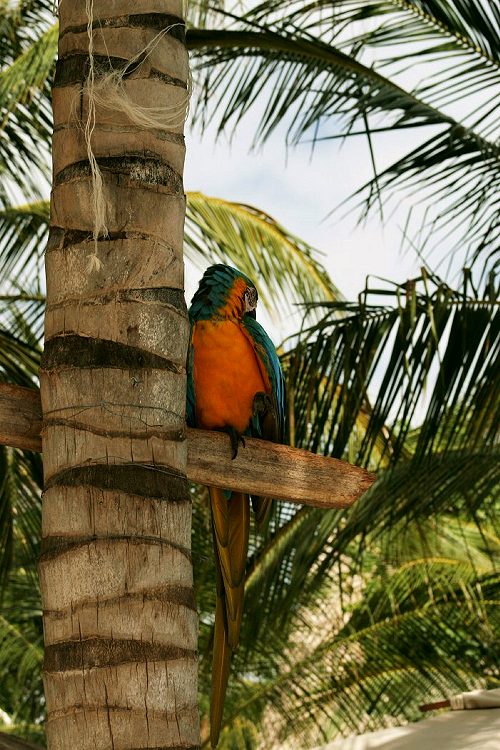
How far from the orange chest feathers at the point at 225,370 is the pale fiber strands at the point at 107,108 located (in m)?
0.87

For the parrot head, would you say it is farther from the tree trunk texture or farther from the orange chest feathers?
the tree trunk texture

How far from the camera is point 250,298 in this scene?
2.58m

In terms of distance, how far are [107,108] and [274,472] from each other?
0.81m

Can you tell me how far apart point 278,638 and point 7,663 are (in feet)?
7.41

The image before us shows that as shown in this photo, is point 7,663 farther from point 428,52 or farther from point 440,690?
point 428,52

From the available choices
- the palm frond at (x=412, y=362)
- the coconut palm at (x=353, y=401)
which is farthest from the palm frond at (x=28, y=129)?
the palm frond at (x=412, y=362)

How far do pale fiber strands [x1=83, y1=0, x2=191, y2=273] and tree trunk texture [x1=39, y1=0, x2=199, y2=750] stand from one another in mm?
14

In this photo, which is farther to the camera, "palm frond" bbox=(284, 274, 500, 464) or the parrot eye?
"palm frond" bbox=(284, 274, 500, 464)

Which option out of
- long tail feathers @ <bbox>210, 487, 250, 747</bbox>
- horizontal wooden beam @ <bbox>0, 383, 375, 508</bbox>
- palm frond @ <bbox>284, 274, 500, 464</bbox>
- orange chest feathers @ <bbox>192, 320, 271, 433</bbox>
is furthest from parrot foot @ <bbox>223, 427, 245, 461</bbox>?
palm frond @ <bbox>284, 274, 500, 464</bbox>

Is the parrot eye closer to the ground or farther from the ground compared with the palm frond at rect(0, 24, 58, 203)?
closer to the ground

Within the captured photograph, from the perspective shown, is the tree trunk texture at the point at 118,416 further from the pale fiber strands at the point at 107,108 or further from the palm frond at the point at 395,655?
the palm frond at the point at 395,655

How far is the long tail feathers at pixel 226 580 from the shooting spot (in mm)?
2002

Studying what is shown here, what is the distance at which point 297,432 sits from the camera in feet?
12.4

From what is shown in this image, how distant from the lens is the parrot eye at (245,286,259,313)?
2562 mm
